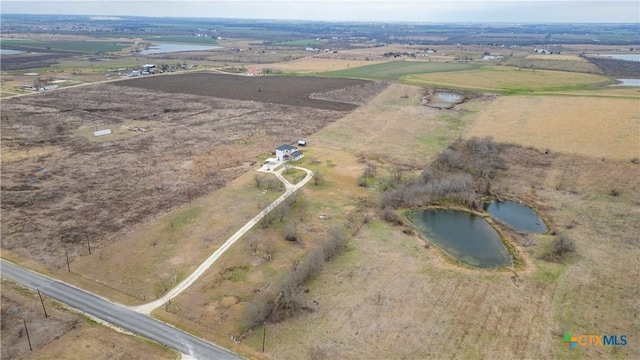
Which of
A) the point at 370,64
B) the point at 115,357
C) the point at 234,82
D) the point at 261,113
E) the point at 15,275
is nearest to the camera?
the point at 115,357

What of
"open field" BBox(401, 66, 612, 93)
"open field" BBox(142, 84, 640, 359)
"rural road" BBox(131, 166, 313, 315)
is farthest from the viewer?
"open field" BBox(401, 66, 612, 93)

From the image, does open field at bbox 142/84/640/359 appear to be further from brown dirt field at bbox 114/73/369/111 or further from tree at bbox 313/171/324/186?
brown dirt field at bbox 114/73/369/111

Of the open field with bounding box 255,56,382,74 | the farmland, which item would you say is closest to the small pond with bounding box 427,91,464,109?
the farmland

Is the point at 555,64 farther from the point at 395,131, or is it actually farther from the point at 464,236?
the point at 464,236

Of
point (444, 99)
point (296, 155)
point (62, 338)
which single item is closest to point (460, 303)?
point (62, 338)

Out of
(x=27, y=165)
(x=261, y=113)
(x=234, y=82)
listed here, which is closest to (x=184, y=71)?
(x=234, y=82)

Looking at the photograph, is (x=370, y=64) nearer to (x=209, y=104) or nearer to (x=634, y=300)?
(x=209, y=104)

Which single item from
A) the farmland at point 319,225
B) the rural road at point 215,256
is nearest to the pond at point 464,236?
the farmland at point 319,225

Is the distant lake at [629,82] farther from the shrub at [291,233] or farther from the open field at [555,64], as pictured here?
the shrub at [291,233]
